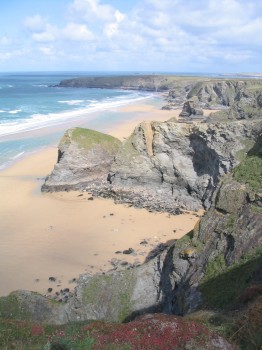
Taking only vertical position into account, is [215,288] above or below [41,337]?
below

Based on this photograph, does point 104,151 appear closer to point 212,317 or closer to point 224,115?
point 212,317

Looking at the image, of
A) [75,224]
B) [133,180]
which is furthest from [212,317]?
[133,180]

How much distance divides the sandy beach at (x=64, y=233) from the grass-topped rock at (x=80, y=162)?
63.3 inches

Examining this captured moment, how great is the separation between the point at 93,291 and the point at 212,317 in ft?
24.2

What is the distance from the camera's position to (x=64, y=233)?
28797 millimetres

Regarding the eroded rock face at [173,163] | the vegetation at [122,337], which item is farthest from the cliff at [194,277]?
the eroded rock face at [173,163]

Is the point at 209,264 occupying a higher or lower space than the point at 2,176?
higher

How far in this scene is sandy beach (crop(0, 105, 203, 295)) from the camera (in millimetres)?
23891

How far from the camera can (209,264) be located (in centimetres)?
1553

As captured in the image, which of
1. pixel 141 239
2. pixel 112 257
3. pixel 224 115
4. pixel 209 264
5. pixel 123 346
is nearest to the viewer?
pixel 123 346

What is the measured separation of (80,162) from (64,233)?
10929 millimetres

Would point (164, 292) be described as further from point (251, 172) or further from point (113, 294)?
point (251, 172)

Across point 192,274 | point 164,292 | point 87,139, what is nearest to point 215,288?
point 192,274

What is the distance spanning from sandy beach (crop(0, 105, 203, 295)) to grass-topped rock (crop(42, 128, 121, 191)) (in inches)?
63.3
